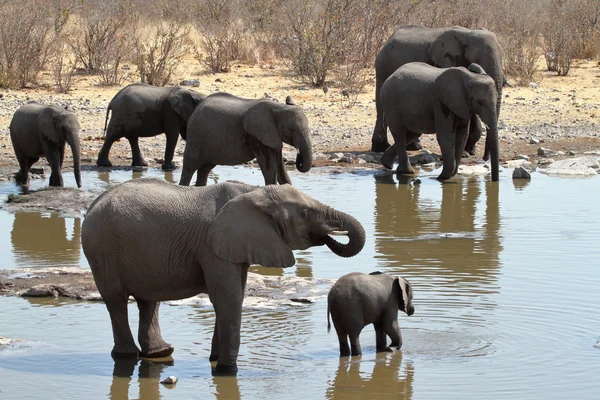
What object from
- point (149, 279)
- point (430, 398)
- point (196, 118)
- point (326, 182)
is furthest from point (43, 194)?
point (430, 398)

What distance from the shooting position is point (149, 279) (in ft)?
23.3

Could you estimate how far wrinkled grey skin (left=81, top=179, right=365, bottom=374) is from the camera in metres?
6.77

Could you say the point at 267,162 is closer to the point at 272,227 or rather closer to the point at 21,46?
the point at 272,227

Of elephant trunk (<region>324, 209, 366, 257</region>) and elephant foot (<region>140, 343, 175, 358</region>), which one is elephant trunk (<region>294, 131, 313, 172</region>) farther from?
elephant trunk (<region>324, 209, 366, 257</region>)

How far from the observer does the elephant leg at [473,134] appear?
16641 mm

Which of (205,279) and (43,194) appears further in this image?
(43,194)

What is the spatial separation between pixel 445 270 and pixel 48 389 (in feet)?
14.0

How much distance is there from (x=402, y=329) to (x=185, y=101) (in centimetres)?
855

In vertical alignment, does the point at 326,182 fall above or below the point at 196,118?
below

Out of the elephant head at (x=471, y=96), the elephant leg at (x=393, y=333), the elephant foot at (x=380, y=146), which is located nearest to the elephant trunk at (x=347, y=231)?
the elephant leg at (x=393, y=333)

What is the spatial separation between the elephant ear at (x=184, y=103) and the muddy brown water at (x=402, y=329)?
3.78 metres

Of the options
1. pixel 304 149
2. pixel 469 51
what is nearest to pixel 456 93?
pixel 469 51

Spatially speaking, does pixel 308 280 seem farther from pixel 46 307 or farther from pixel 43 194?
pixel 43 194

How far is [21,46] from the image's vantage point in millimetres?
21734
